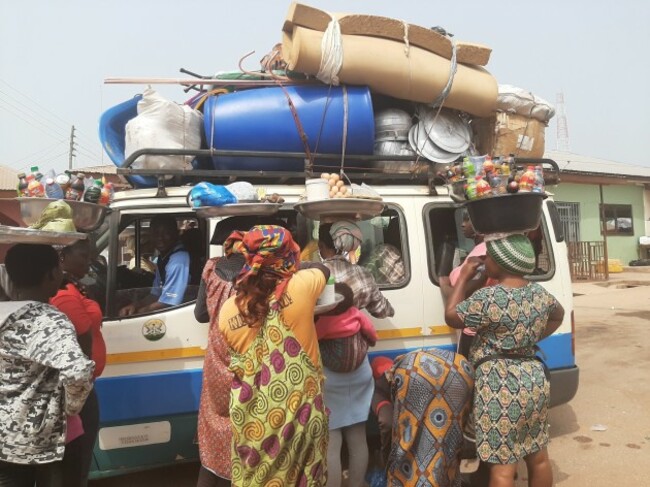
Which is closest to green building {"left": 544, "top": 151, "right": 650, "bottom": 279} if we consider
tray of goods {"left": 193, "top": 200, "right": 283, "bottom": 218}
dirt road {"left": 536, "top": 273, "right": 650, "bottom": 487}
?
dirt road {"left": 536, "top": 273, "right": 650, "bottom": 487}

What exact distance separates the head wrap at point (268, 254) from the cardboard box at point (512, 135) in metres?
2.63

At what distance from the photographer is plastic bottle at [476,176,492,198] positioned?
310cm

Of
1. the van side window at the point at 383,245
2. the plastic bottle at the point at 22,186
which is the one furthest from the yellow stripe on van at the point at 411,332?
the plastic bottle at the point at 22,186

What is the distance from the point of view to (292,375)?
7.63 feet

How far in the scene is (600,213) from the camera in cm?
2012

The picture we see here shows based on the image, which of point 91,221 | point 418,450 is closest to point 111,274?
point 91,221

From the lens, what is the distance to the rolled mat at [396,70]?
12.5 ft

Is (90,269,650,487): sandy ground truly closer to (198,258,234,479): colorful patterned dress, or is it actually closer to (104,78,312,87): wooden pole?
(198,258,234,479): colorful patterned dress

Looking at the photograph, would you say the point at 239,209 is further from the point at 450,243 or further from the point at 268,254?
the point at 450,243

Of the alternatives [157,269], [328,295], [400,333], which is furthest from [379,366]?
[157,269]

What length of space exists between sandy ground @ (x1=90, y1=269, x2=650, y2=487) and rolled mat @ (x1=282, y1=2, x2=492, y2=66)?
3.13m

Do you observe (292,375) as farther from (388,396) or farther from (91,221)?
(91,221)

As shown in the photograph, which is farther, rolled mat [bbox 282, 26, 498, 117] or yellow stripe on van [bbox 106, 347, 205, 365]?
rolled mat [bbox 282, 26, 498, 117]

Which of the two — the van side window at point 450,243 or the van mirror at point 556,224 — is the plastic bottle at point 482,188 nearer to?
the van side window at point 450,243
